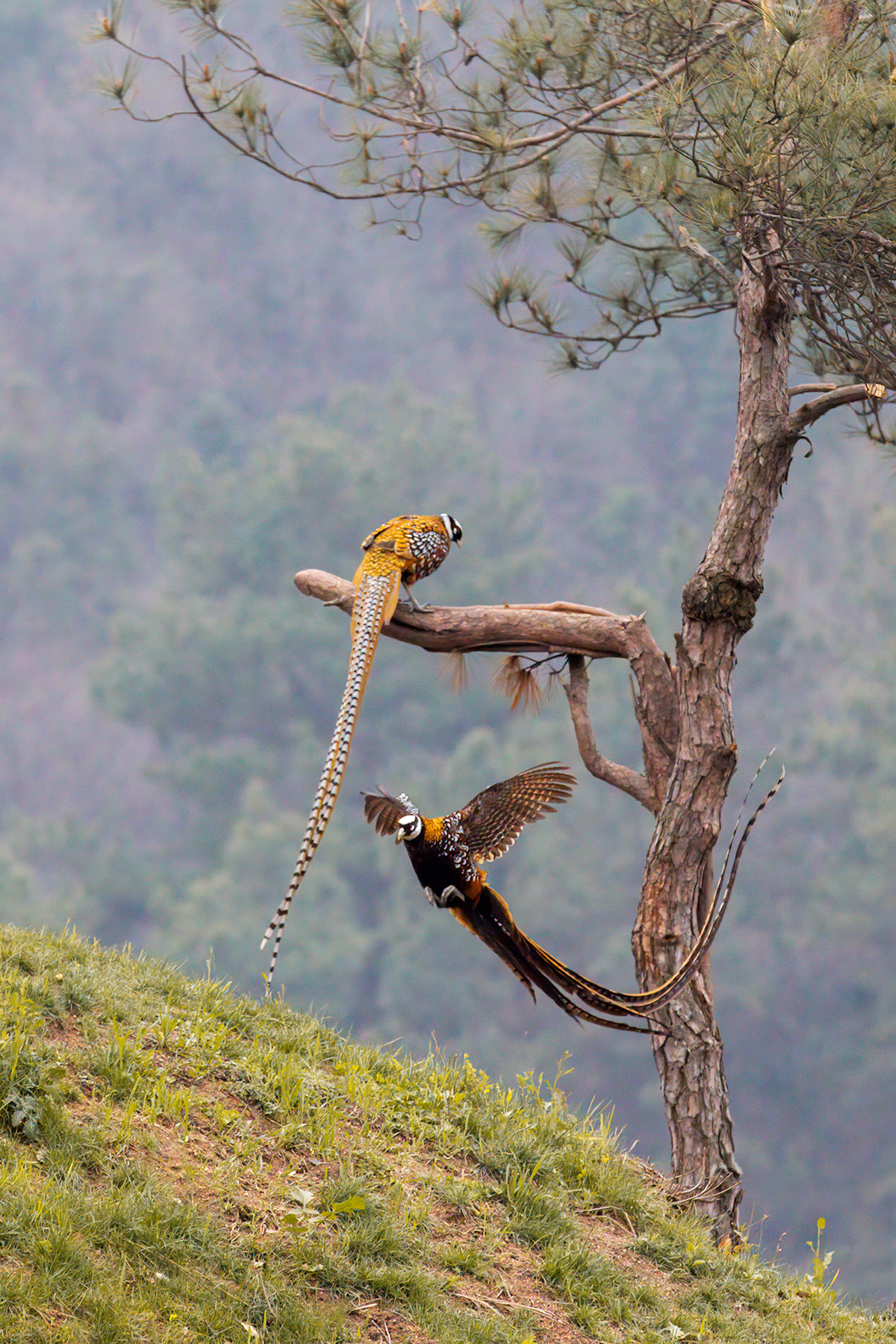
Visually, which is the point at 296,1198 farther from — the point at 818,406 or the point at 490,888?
the point at 818,406

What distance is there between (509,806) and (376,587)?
3.78 ft

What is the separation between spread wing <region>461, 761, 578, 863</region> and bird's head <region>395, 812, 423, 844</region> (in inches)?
6.9

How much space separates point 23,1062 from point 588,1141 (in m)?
1.68

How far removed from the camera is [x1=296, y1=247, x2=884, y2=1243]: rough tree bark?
373cm

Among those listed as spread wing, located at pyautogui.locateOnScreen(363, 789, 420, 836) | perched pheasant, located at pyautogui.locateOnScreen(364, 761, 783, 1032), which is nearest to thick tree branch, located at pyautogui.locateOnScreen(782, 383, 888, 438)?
perched pheasant, located at pyautogui.locateOnScreen(364, 761, 783, 1032)

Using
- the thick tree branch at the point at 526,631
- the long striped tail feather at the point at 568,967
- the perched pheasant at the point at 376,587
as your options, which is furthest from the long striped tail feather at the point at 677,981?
the thick tree branch at the point at 526,631

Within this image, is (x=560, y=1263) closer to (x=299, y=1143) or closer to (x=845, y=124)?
(x=299, y=1143)

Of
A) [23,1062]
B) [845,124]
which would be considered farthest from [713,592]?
[23,1062]

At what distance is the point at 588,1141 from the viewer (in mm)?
3545

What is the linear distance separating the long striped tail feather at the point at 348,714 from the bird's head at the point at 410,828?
0.59ft

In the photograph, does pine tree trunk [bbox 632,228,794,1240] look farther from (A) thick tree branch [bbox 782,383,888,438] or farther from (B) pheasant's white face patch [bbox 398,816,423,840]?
(B) pheasant's white face patch [bbox 398,816,423,840]

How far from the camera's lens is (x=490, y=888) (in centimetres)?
302

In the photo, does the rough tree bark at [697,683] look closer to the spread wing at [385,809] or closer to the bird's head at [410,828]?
the spread wing at [385,809]

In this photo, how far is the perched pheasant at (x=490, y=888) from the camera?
279cm
